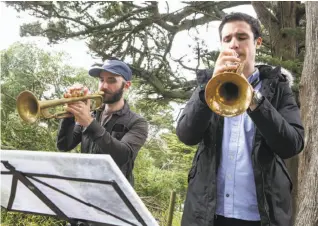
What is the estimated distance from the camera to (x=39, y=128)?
7.86 meters

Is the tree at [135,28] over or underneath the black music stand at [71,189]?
over

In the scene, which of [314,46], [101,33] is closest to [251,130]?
[314,46]

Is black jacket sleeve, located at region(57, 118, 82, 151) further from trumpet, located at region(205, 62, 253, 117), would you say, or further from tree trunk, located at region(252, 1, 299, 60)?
tree trunk, located at region(252, 1, 299, 60)

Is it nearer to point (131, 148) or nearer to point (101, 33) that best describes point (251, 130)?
point (131, 148)

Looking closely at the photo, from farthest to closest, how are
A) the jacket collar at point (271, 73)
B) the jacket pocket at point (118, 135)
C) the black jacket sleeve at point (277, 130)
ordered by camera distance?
the jacket pocket at point (118, 135)
the jacket collar at point (271, 73)
the black jacket sleeve at point (277, 130)

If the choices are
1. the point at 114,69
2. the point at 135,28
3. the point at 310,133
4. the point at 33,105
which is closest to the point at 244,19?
the point at 114,69

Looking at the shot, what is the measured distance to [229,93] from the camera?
1.96m

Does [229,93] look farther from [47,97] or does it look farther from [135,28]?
[47,97]

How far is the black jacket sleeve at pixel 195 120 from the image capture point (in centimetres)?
199

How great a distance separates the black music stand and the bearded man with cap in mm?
656

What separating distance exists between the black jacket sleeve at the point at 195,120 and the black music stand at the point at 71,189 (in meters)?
0.49

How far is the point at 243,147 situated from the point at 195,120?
0.27m

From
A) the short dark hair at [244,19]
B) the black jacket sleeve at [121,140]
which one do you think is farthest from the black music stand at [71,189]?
the short dark hair at [244,19]

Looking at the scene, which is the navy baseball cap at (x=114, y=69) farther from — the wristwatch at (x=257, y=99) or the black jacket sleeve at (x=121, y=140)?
the wristwatch at (x=257, y=99)
